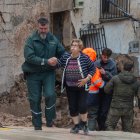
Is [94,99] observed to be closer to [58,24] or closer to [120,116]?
[120,116]

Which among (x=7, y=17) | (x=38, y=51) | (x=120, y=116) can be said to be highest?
(x=7, y=17)

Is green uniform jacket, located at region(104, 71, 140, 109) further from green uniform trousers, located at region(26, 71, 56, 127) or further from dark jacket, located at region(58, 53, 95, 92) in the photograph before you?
dark jacket, located at region(58, 53, 95, 92)

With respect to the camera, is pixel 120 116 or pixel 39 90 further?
pixel 120 116

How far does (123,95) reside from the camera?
1138 centimetres

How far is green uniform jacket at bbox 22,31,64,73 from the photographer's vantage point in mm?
9758

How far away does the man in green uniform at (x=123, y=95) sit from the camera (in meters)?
11.2

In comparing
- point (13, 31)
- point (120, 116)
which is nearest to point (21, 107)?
point (13, 31)

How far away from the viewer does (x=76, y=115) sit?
A: 981 cm

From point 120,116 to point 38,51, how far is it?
251cm

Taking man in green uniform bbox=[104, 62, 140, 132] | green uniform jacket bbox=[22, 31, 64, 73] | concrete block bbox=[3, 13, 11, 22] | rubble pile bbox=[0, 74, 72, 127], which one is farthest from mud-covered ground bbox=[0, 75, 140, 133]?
green uniform jacket bbox=[22, 31, 64, 73]

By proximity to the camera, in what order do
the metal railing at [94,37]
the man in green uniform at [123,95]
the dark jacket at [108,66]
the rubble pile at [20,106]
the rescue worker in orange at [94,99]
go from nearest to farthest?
the man in green uniform at [123,95]
the rescue worker in orange at [94,99]
the dark jacket at [108,66]
the rubble pile at [20,106]
the metal railing at [94,37]

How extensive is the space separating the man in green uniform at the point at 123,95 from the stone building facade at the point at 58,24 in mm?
3642

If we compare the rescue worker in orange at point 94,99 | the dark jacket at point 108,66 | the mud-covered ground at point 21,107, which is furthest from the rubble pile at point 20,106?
the dark jacket at point 108,66

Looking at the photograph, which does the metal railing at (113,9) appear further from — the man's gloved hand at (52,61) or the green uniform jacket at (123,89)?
the man's gloved hand at (52,61)
